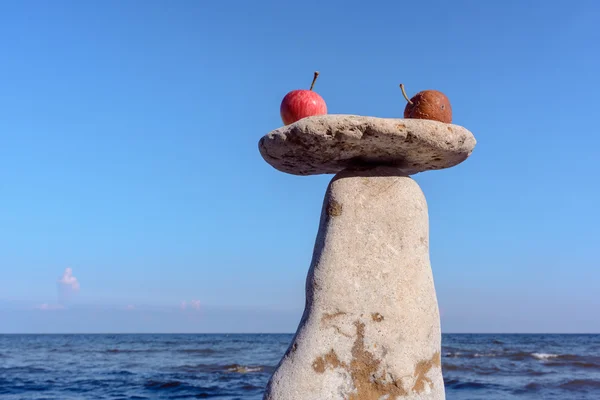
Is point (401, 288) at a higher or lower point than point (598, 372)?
higher

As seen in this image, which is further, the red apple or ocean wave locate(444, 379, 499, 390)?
ocean wave locate(444, 379, 499, 390)

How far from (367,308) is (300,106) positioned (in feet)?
5.98

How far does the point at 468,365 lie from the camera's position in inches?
1003

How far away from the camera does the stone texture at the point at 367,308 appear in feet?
15.9

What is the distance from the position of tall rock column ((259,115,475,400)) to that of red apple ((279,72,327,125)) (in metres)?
0.39

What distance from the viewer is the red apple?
5442 millimetres

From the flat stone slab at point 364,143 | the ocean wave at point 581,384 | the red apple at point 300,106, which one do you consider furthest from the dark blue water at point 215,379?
the red apple at point 300,106

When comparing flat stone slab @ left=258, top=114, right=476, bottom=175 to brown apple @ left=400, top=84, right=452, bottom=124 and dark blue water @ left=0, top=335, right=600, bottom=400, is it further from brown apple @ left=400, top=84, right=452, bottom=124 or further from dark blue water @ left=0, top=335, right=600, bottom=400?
dark blue water @ left=0, top=335, right=600, bottom=400

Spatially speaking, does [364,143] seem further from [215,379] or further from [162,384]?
[215,379]

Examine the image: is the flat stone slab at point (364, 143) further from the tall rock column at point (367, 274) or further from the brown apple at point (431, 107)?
the brown apple at point (431, 107)

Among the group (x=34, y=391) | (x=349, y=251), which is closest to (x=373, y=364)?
(x=349, y=251)

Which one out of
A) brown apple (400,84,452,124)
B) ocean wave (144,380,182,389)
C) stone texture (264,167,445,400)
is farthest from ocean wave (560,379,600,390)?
brown apple (400,84,452,124)

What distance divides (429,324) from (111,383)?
55.5 feet

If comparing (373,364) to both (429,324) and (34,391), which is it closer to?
(429,324)
